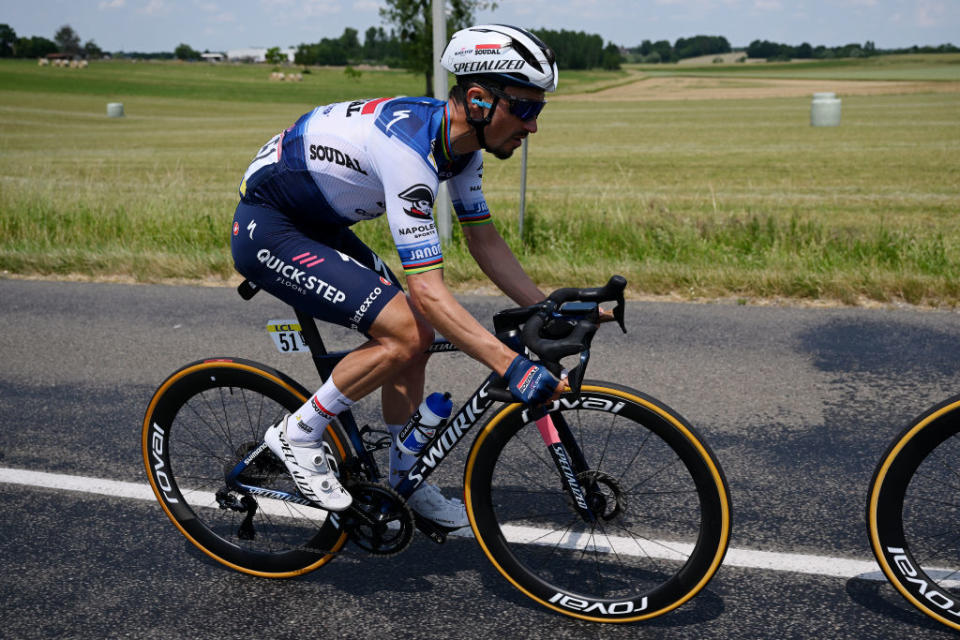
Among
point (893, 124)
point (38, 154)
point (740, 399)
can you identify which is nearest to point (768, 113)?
point (893, 124)

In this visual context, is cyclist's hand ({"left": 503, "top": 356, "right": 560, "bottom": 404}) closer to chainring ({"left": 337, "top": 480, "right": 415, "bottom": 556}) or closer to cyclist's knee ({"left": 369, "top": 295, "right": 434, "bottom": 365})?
cyclist's knee ({"left": 369, "top": 295, "right": 434, "bottom": 365})

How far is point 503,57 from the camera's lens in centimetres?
267

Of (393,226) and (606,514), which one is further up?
(393,226)

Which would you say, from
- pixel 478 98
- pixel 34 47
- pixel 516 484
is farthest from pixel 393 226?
pixel 34 47

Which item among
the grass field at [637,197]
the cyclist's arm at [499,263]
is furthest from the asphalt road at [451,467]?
the cyclist's arm at [499,263]

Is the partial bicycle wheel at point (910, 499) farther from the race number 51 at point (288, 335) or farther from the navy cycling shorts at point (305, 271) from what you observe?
the race number 51 at point (288, 335)

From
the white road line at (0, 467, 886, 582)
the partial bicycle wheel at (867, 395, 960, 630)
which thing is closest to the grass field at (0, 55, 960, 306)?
the white road line at (0, 467, 886, 582)

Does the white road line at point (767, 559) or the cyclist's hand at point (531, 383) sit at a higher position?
the cyclist's hand at point (531, 383)

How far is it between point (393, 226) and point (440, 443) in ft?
2.66

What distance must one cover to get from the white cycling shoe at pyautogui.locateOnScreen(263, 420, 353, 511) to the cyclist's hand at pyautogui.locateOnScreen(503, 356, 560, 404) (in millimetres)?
846

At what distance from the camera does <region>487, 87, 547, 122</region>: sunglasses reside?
2.72 metres

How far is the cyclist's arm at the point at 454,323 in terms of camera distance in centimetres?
267

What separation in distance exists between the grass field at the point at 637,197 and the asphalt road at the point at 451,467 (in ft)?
3.25

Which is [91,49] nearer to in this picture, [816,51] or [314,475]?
[816,51]
